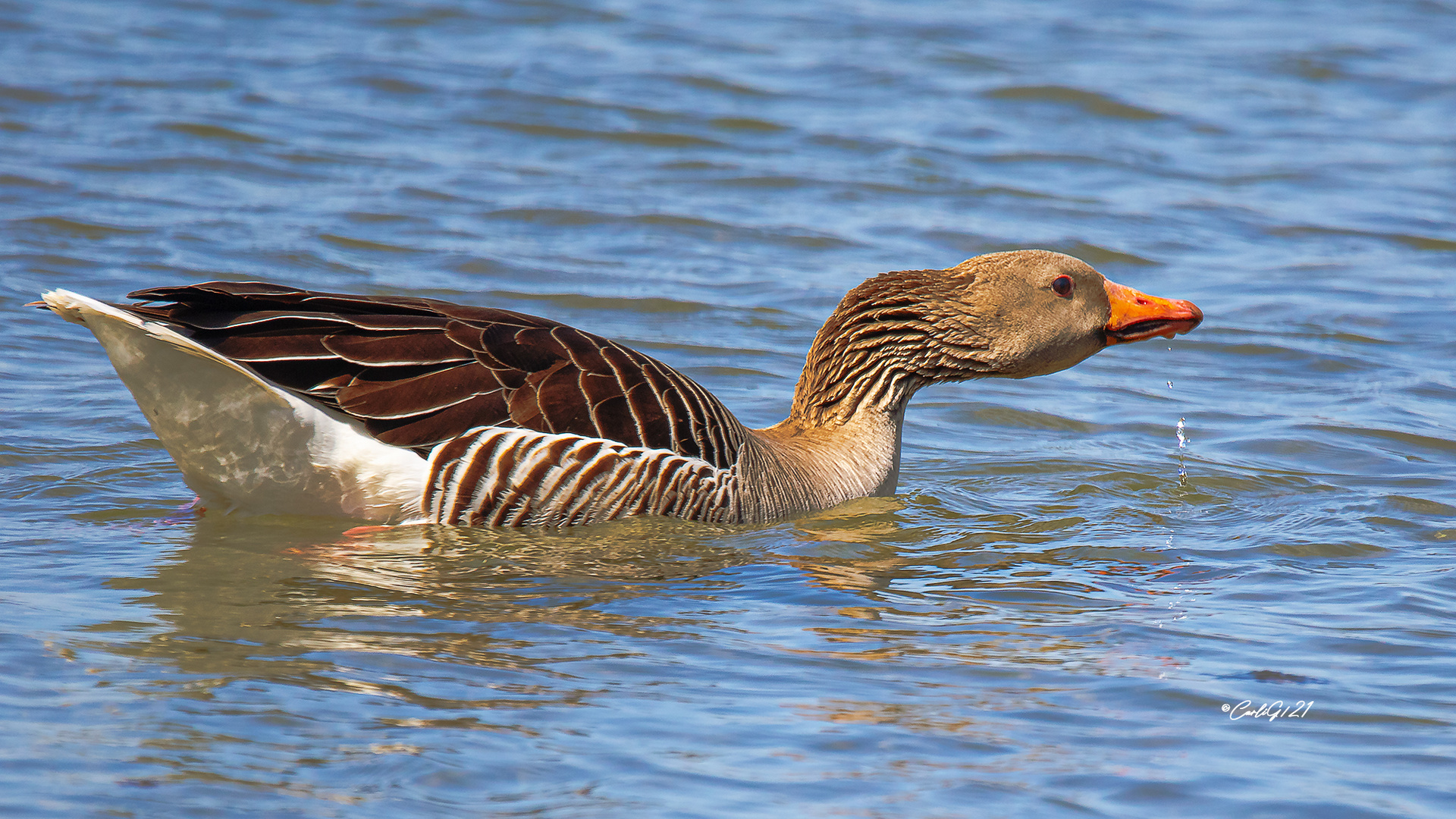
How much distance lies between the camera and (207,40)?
1752cm

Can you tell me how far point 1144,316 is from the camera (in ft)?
26.7

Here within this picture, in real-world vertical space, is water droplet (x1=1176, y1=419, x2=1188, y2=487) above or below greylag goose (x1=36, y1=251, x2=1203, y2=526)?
below

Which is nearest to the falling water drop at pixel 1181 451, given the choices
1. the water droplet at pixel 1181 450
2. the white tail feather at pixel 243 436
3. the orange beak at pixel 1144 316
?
the water droplet at pixel 1181 450

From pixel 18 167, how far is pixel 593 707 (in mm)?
10307

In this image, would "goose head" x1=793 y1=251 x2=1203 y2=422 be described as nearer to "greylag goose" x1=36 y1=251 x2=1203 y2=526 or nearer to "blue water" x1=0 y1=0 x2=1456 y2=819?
"greylag goose" x1=36 y1=251 x2=1203 y2=526

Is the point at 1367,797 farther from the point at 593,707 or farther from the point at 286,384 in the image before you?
the point at 286,384

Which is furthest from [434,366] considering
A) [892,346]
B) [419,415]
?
[892,346]

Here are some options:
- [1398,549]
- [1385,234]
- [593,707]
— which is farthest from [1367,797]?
[1385,234]

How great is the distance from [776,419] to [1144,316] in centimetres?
261

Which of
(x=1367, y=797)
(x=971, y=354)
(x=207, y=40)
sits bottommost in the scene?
(x=1367, y=797)
